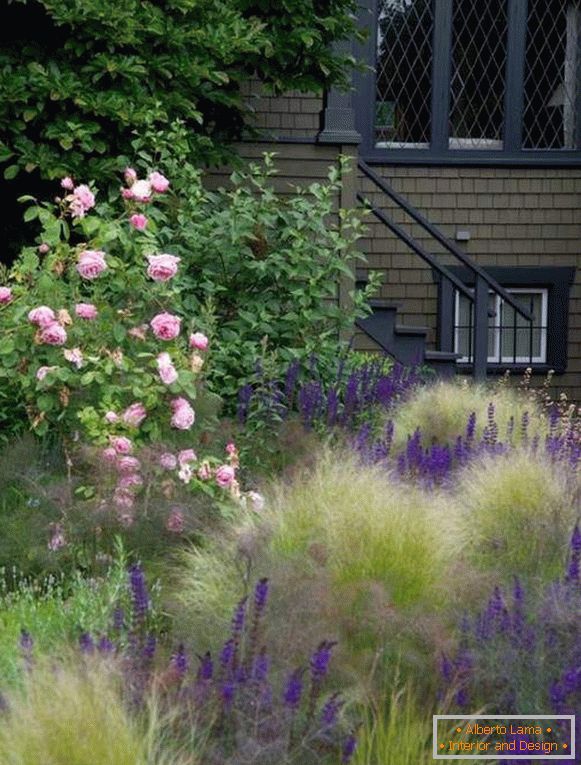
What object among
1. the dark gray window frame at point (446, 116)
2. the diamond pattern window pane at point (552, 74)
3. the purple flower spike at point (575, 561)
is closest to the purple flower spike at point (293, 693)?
the purple flower spike at point (575, 561)

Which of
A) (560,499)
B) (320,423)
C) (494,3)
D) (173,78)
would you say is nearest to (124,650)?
(560,499)

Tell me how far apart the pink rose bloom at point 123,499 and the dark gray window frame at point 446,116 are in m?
6.88

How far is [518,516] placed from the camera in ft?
16.2

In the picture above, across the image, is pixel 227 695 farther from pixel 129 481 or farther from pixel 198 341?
pixel 198 341

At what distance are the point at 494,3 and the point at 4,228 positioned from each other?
16.9 ft

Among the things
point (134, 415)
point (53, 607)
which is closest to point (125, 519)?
point (134, 415)

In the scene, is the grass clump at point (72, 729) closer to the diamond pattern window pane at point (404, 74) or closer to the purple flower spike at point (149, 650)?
the purple flower spike at point (149, 650)

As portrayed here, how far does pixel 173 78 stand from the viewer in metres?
8.58

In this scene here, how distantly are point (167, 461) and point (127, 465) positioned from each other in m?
0.21

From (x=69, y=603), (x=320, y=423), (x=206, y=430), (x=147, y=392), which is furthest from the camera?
(x=320, y=423)

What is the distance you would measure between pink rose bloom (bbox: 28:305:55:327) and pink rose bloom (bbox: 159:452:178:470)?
30.1 inches

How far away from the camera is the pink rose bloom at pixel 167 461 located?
18.0 ft

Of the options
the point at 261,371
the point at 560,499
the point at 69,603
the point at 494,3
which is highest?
the point at 494,3

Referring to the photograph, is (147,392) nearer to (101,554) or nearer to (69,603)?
(101,554)
